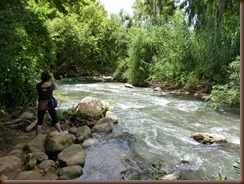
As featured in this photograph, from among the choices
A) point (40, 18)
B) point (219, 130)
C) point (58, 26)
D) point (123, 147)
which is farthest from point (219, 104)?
point (58, 26)

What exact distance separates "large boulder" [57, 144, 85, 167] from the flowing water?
4.40 feet

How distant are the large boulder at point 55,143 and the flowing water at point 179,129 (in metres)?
1.54

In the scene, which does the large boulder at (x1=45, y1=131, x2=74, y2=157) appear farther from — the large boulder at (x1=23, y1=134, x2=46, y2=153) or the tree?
the tree

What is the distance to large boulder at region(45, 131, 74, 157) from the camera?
474 centimetres

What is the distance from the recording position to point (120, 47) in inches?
905

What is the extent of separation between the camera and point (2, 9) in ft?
17.8

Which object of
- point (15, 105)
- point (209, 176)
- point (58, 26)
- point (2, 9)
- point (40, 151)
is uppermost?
point (58, 26)

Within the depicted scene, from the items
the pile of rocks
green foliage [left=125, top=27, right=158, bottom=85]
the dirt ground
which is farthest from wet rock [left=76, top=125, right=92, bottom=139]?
green foliage [left=125, top=27, right=158, bottom=85]

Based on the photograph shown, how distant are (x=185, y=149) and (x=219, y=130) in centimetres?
200

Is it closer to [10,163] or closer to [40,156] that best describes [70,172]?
[40,156]

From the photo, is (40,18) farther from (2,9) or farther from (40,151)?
Result: (40,151)

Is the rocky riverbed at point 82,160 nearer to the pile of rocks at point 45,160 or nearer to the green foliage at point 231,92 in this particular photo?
the pile of rocks at point 45,160

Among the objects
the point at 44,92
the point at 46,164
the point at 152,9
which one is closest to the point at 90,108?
the point at 44,92

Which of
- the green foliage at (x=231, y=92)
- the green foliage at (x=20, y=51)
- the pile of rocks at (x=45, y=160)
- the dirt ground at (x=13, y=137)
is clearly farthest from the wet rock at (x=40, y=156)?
the green foliage at (x=231, y=92)
